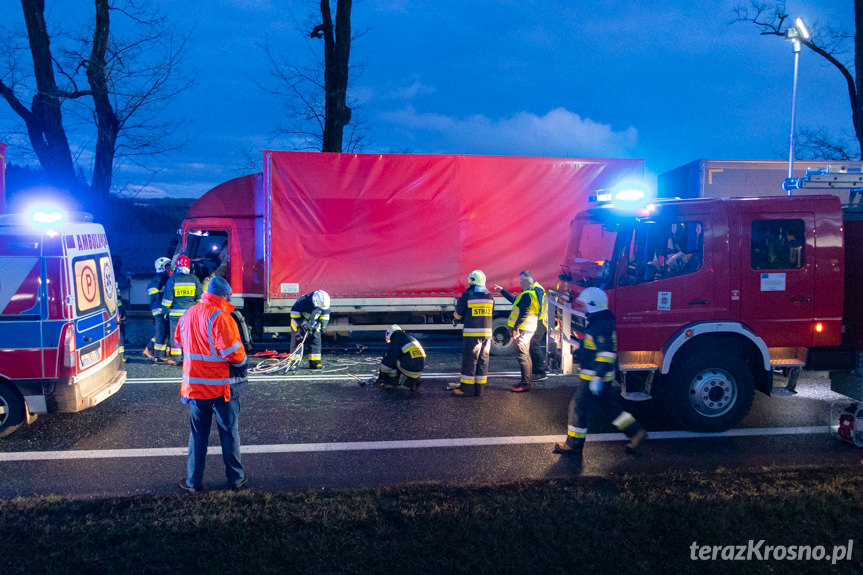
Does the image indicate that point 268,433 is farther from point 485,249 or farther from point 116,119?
point 116,119

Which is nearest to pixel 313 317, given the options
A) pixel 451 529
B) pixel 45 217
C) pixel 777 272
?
pixel 45 217

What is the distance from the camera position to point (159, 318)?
9750 millimetres

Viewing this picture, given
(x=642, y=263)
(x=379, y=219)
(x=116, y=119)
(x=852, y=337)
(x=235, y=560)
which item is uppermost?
(x=116, y=119)

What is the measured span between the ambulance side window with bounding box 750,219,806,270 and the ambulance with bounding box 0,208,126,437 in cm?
722

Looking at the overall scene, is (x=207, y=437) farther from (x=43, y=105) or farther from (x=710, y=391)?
(x=43, y=105)

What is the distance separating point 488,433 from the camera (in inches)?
255

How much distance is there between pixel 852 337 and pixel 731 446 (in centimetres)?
198

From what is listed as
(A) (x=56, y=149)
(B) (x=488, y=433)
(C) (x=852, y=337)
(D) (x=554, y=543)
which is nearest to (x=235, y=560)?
(D) (x=554, y=543)

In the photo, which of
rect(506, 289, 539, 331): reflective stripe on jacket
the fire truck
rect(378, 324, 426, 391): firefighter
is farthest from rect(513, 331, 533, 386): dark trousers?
the fire truck

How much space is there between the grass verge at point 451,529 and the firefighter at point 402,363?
3257mm

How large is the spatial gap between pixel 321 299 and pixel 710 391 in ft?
18.5

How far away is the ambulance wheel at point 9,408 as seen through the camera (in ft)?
19.4

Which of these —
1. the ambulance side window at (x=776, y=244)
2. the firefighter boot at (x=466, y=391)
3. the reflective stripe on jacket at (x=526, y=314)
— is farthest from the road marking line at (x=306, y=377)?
the ambulance side window at (x=776, y=244)

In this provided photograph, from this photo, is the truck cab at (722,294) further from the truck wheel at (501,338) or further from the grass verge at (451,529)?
the truck wheel at (501,338)
